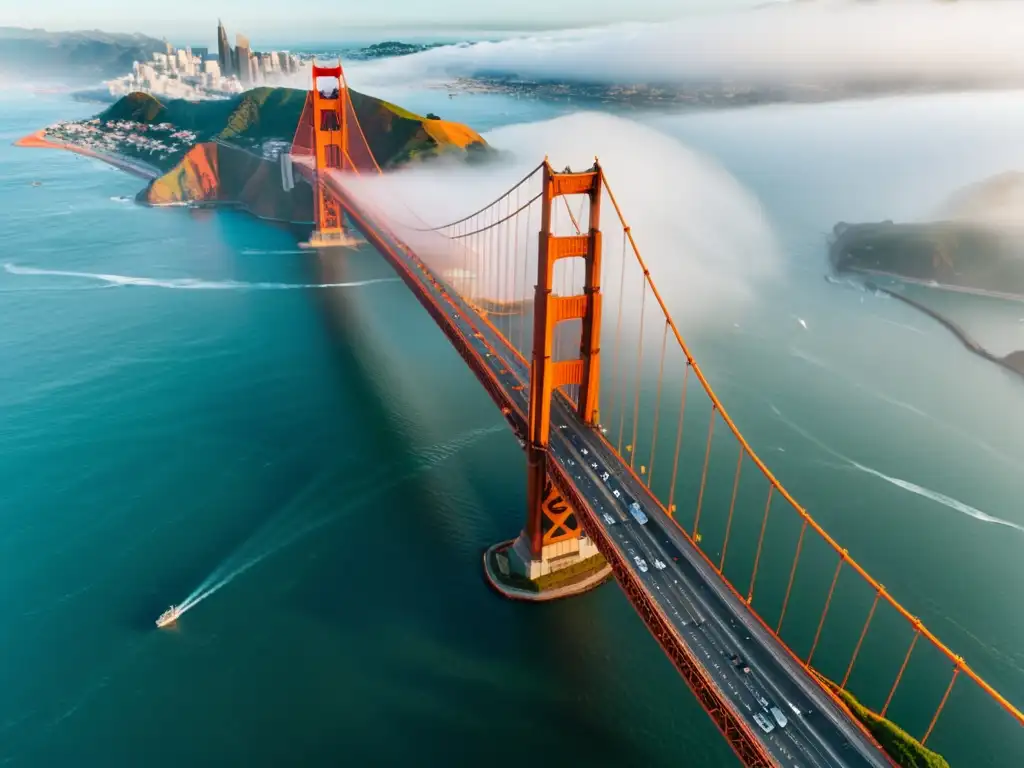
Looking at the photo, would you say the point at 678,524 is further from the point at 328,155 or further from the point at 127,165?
the point at 127,165

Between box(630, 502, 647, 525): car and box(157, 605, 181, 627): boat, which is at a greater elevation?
box(630, 502, 647, 525): car

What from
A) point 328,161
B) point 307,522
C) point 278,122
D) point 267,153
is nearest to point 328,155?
point 328,161

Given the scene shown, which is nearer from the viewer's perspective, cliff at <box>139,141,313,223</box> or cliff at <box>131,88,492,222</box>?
cliff at <box>131,88,492,222</box>

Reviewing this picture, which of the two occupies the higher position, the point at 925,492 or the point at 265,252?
the point at 265,252

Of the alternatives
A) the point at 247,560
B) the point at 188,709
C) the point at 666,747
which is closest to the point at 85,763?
the point at 188,709

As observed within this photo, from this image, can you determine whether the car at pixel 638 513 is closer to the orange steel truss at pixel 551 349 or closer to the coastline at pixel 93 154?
the orange steel truss at pixel 551 349

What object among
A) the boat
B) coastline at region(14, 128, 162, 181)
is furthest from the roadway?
coastline at region(14, 128, 162, 181)

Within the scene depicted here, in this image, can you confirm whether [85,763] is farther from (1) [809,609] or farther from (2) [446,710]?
(1) [809,609]

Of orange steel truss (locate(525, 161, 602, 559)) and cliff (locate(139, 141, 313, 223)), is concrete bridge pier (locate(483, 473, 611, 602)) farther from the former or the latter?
cliff (locate(139, 141, 313, 223))
